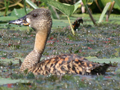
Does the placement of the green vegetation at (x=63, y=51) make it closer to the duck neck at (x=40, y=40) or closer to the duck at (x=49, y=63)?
the duck at (x=49, y=63)

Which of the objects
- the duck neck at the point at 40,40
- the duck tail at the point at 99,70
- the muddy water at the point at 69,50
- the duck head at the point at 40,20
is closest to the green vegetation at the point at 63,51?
the muddy water at the point at 69,50

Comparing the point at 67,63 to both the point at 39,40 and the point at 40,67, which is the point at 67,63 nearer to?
the point at 40,67

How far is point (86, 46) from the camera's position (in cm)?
815

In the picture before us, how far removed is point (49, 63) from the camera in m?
5.29

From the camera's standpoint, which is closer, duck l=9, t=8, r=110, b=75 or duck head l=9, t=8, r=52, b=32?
duck l=9, t=8, r=110, b=75

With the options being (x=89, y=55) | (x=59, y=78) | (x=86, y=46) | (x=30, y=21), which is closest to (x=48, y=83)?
(x=59, y=78)

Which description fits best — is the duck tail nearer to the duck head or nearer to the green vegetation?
the green vegetation

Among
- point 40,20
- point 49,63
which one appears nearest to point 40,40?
point 40,20

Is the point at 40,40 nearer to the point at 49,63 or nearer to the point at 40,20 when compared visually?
the point at 40,20

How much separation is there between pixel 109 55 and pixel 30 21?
205 centimetres

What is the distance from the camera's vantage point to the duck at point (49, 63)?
203 inches

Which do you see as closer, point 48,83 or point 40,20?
point 48,83

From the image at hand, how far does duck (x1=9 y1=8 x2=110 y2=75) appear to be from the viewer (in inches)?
203

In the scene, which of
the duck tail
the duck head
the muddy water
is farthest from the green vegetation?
the duck head
